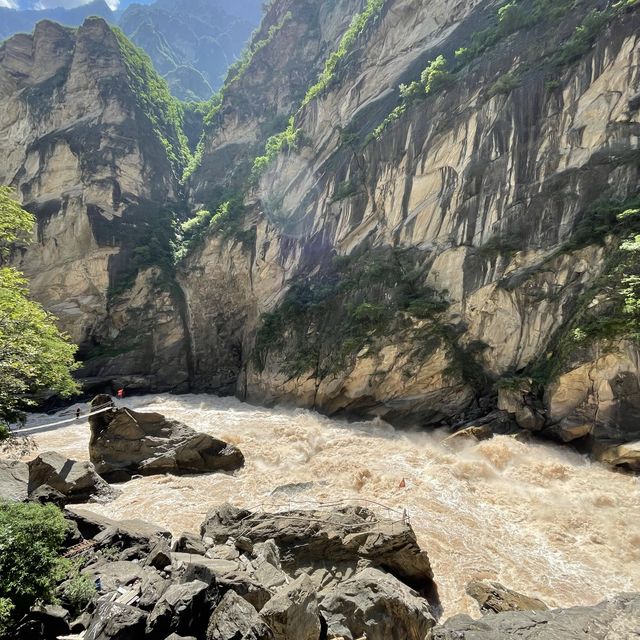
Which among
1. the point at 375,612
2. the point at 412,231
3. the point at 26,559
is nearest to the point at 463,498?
the point at 375,612

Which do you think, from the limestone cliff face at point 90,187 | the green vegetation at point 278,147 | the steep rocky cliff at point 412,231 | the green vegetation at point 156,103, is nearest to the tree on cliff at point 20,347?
the steep rocky cliff at point 412,231

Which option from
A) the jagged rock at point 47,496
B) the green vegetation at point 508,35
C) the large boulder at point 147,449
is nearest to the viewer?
the jagged rock at point 47,496

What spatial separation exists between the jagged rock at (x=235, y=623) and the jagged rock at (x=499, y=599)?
4992 mm

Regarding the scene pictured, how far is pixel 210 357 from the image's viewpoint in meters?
32.8

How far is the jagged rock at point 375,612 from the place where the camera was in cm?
615

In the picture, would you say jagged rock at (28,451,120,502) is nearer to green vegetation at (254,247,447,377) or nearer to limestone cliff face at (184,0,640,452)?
limestone cliff face at (184,0,640,452)

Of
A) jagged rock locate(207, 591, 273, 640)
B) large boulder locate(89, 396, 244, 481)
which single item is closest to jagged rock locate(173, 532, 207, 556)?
jagged rock locate(207, 591, 273, 640)

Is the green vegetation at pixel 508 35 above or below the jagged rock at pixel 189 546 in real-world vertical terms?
above

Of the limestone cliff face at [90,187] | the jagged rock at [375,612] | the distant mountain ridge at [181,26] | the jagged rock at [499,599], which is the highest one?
the distant mountain ridge at [181,26]

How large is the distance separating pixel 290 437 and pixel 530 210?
15.5m

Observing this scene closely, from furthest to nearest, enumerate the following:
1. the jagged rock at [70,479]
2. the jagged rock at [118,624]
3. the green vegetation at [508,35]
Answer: the green vegetation at [508,35]
the jagged rock at [70,479]
the jagged rock at [118,624]

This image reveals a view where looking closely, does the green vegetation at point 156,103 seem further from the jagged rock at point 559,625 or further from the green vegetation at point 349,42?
the jagged rock at point 559,625

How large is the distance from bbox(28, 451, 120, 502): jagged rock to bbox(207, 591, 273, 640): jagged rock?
8523 mm

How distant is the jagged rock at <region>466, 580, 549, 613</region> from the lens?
732 cm
